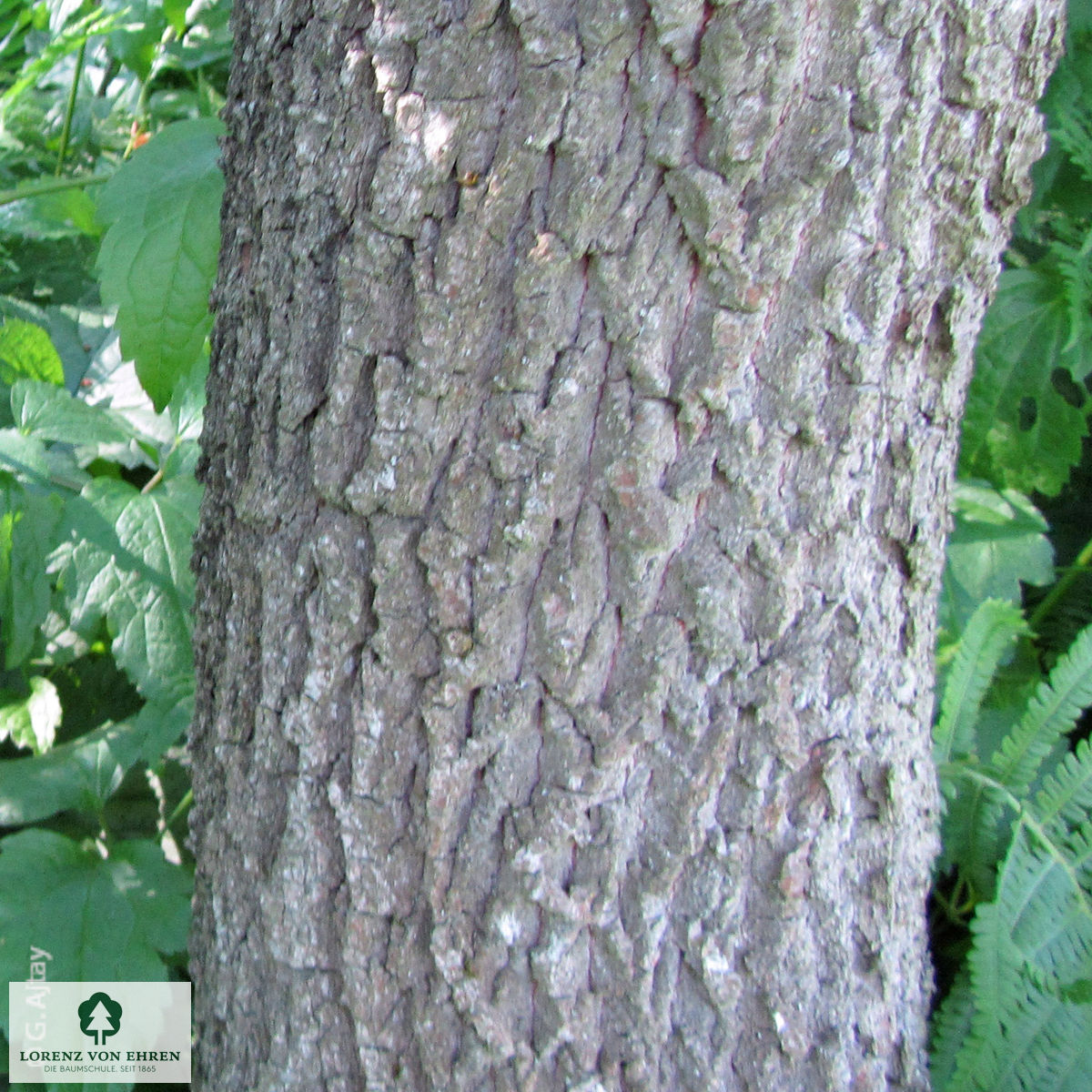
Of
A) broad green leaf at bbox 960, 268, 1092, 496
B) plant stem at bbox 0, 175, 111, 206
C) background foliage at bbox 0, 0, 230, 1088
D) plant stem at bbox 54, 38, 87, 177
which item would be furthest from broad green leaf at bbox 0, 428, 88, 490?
broad green leaf at bbox 960, 268, 1092, 496

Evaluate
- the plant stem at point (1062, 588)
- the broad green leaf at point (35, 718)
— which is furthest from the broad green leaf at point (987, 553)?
the broad green leaf at point (35, 718)

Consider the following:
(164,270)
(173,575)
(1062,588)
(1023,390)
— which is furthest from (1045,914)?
(164,270)

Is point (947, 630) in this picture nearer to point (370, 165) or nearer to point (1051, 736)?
point (1051, 736)

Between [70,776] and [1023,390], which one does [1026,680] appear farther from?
[70,776]

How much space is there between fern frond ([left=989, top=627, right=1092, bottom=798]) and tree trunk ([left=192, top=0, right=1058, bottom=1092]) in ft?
0.85

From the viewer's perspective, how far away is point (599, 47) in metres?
0.71

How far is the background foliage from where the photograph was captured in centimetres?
115

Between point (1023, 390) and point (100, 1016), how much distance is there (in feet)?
5.89

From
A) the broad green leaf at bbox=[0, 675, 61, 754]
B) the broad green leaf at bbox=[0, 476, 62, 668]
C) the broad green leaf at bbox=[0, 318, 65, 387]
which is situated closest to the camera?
the broad green leaf at bbox=[0, 476, 62, 668]

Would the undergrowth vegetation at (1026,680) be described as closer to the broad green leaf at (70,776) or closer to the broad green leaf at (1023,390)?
the broad green leaf at (1023,390)

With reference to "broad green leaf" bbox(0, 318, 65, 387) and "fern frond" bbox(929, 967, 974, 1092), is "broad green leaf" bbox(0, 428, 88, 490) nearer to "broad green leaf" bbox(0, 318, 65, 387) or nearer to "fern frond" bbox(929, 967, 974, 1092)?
"broad green leaf" bbox(0, 318, 65, 387)

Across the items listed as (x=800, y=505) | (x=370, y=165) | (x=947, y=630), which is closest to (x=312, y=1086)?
(x=800, y=505)

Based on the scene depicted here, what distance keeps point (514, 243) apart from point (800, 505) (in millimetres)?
328

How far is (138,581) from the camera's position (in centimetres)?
128
